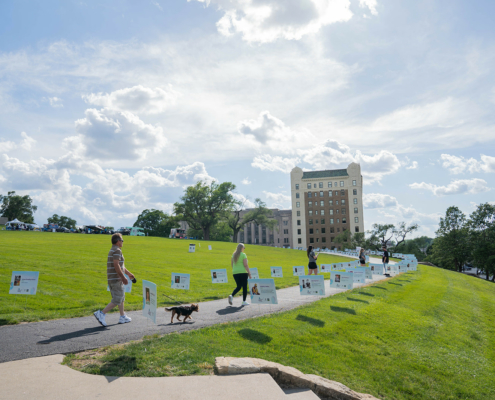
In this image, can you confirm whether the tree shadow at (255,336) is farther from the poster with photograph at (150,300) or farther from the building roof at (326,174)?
the building roof at (326,174)

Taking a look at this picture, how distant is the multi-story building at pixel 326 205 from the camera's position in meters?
120

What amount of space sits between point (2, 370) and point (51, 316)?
465 centimetres

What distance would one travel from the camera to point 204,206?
88562 millimetres

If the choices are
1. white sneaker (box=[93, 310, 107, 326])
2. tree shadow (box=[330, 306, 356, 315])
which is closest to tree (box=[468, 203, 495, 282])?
tree shadow (box=[330, 306, 356, 315])

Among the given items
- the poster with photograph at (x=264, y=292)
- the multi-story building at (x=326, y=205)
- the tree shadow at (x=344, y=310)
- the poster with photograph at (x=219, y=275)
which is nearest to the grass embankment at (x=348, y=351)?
the tree shadow at (x=344, y=310)

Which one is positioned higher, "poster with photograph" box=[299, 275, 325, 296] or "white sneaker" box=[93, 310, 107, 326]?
"poster with photograph" box=[299, 275, 325, 296]

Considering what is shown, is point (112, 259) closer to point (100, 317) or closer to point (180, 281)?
point (100, 317)

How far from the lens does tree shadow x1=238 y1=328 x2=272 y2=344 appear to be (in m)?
7.47

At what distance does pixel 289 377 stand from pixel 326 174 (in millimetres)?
126120

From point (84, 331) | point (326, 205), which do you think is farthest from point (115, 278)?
point (326, 205)

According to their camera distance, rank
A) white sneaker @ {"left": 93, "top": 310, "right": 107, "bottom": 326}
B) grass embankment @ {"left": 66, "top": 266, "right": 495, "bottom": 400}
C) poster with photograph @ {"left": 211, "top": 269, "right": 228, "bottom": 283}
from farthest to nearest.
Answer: poster with photograph @ {"left": 211, "top": 269, "right": 228, "bottom": 283}
white sneaker @ {"left": 93, "top": 310, "right": 107, "bottom": 326}
grass embankment @ {"left": 66, "top": 266, "right": 495, "bottom": 400}

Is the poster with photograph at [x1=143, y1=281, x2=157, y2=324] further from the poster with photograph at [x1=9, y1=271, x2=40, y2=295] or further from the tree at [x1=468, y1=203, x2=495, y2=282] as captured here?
the tree at [x1=468, y1=203, x2=495, y2=282]

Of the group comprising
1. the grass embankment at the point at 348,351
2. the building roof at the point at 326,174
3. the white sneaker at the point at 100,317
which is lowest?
the grass embankment at the point at 348,351

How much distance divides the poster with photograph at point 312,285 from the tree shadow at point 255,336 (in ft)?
13.2
